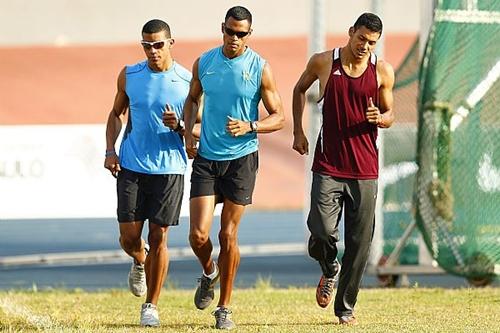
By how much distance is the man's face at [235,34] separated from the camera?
11.3 meters

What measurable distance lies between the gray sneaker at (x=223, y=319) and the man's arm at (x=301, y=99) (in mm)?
1264

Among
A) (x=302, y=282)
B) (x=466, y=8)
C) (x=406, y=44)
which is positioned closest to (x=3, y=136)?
(x=302, y=282)

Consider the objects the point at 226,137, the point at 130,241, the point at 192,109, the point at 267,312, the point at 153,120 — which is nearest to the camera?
the point at 226,137

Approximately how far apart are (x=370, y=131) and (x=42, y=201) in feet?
33.9

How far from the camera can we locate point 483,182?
54.1 ft

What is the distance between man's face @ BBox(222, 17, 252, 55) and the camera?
11.3 meters

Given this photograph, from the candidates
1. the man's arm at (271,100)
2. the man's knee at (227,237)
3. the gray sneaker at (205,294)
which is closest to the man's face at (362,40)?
the man's arm at (271,100)

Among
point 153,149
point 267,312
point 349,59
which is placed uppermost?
point 349,59

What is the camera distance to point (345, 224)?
11789 mm

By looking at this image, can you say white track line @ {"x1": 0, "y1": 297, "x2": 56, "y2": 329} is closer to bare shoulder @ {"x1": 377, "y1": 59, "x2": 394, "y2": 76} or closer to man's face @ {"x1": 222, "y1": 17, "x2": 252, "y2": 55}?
man's face @ {"x1": 222, "y1": 17, "x2": 252, "y2": 55}

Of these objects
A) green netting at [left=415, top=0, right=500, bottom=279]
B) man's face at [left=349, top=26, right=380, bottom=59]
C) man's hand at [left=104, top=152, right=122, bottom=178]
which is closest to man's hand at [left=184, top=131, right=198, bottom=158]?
man's hand at [left=104, top=152, right=122, bottom=178]

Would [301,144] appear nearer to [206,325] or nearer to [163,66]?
[163,66]

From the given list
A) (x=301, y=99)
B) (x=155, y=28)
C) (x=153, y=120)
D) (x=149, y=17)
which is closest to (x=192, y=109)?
(x=153, y=120)

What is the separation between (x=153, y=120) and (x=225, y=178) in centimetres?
78
